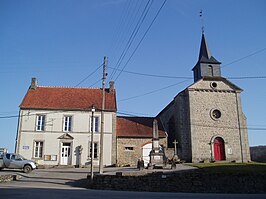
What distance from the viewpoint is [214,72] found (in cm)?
3281

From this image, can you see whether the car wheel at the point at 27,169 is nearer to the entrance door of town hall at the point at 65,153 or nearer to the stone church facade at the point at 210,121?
the entrance door of town hall at the point at 65,153

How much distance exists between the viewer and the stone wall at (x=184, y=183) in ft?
48.8

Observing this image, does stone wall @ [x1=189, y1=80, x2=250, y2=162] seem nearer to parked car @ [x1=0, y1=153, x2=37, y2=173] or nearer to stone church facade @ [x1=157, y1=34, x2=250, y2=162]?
stone church facade @ [x1=157, y1=34, x2=250, y2=162]

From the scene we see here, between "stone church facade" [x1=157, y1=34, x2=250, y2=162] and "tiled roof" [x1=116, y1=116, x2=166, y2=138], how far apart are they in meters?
2.98

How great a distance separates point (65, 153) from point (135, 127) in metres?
8.47

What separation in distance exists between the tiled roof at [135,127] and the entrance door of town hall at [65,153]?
18.0 ft

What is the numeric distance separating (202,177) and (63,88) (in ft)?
71.4

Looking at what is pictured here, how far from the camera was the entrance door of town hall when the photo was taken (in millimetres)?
27156

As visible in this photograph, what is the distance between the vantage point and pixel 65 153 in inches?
1078

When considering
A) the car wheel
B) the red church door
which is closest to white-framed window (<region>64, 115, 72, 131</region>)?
the car wheel

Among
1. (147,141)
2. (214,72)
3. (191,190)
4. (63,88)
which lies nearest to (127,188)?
(191,190)

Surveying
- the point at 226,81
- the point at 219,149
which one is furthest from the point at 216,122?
the point at 226,81

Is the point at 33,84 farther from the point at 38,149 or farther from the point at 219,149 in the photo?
the point at 219,149

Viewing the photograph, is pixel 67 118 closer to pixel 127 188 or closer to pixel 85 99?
pixel 85 99
